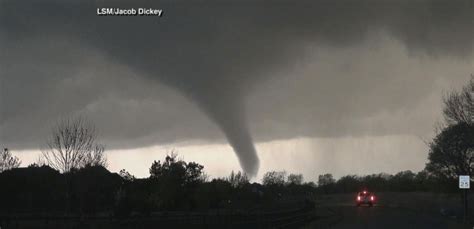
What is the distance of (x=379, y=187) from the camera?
637ft

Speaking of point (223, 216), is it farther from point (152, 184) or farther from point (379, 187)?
point (379, 187)

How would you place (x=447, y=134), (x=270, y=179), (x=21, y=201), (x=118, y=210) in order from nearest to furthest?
1. (x=118, y=210)
2. (x=21, y=201)
3. (x=447, y=134)
4. (x=270, y=179)

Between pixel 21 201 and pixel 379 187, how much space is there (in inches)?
6105

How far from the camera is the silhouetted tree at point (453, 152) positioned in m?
64.5

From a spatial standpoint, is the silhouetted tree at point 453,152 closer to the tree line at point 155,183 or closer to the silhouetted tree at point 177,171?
the tree line at point 155,183

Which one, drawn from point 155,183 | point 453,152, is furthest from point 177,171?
point 453,152

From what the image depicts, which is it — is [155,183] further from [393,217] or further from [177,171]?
[393,217]

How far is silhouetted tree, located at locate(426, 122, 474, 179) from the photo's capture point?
64.5 meters

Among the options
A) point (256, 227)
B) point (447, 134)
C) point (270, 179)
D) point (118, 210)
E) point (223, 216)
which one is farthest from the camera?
point (270, 179)

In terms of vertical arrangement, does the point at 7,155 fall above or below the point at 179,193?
above

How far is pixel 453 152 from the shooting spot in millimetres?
70438

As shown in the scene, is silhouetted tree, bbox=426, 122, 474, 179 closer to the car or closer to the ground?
the ground

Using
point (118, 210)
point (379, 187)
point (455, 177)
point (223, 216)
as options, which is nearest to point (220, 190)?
point (455, 177)

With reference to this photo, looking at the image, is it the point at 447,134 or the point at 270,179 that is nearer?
the point at 447,134
